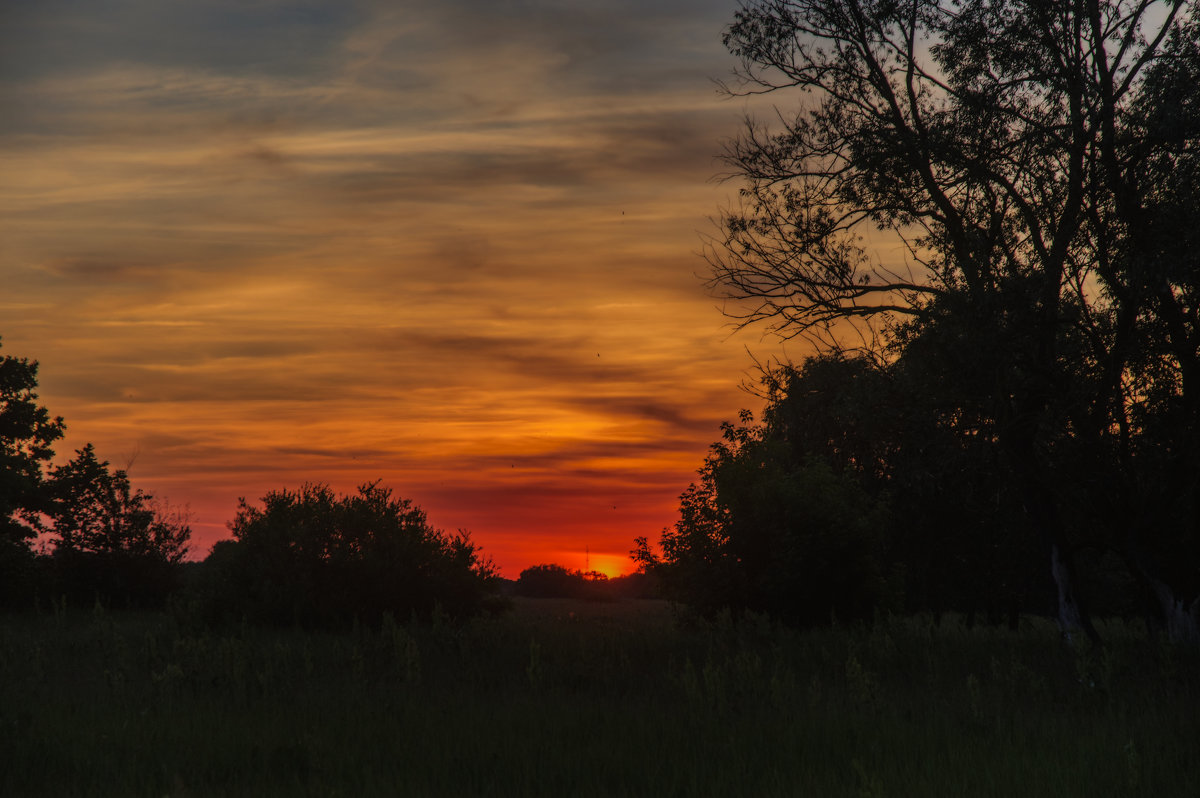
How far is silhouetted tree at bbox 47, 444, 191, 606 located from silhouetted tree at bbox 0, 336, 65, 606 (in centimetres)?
74

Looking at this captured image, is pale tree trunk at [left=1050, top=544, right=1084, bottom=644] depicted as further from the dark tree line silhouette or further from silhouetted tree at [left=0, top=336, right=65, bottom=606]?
silhouetted tree at [left=0, top=336, right=65, bottom=606]

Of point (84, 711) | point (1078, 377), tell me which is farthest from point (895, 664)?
point (84, 711)

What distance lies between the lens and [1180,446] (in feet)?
60.1

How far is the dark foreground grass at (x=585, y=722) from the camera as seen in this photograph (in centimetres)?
A: 950

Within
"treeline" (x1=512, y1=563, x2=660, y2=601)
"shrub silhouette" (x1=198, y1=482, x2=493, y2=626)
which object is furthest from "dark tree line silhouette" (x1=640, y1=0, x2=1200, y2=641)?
"treeline" (x1=512, y1=563, x2=660, y2=601)

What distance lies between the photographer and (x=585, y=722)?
1220 centimetres

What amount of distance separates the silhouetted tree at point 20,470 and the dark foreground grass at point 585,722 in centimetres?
2012

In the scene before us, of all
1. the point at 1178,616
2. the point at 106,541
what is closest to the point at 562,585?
the point at 106,541

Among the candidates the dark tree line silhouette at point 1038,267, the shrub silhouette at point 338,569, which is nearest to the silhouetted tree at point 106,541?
the shrub silhouette at point 338,569

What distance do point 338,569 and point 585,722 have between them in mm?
14203

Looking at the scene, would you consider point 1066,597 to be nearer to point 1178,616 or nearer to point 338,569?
point 1178,616

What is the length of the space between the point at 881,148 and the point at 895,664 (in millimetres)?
10177

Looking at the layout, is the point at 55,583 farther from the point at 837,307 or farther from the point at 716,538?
the point at 837,307

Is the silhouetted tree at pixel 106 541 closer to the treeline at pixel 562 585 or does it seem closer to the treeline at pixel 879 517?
the treeline at pixel 879 517
